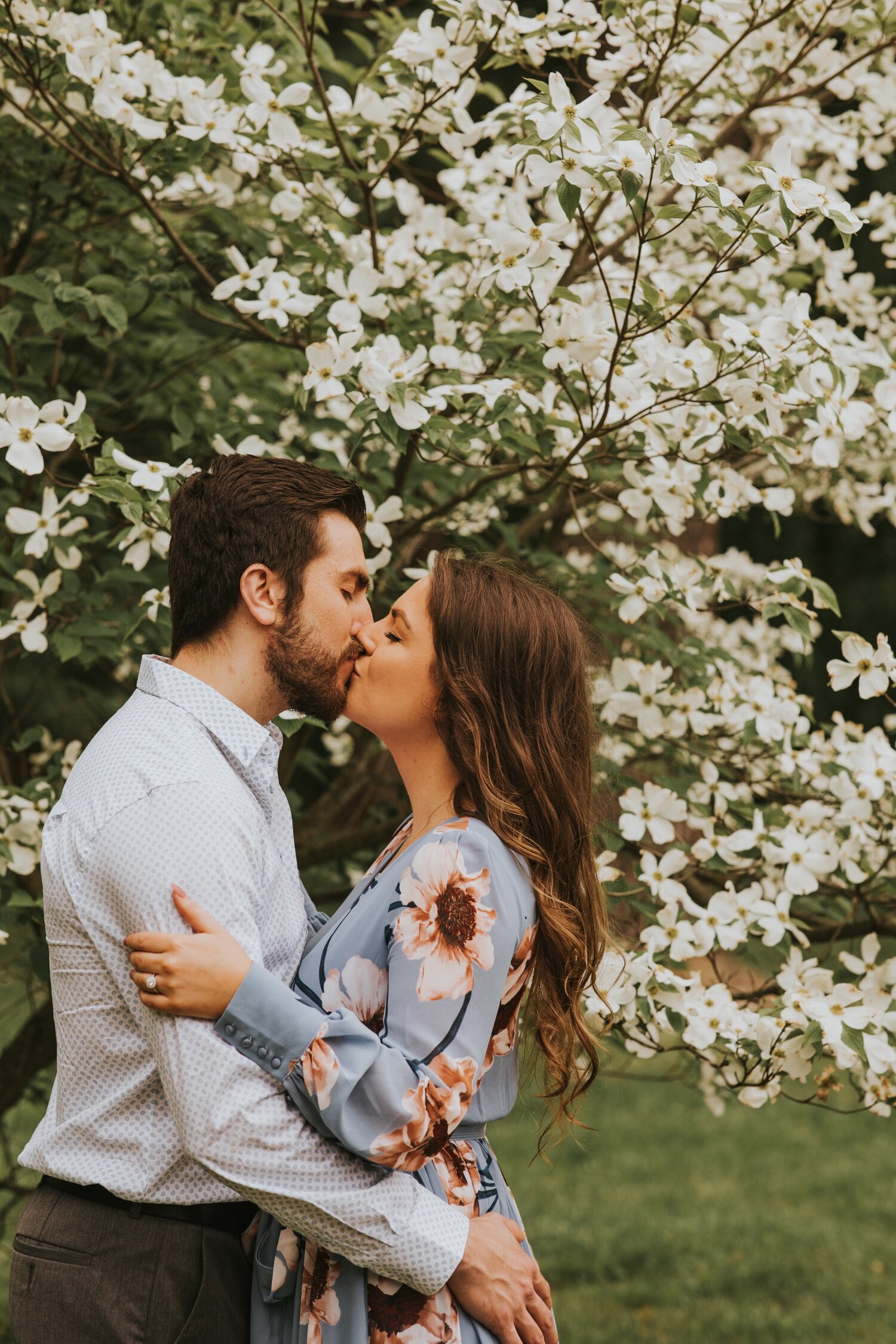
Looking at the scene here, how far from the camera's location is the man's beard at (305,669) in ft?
6.53

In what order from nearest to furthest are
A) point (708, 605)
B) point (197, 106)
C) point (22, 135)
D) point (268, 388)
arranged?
point (197, 106), point (22, 135), point (268, 388), point (708, 605)

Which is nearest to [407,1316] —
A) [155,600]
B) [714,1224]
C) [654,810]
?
[654,810]

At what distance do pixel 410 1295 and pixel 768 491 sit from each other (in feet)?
5.65

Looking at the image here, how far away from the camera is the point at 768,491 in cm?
272

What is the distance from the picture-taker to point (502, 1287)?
1.77 m

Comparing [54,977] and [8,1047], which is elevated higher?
[54,977]

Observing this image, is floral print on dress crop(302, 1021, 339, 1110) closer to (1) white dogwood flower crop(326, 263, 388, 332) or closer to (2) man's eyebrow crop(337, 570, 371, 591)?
(2) man's eyebrow crop(337, 570, 371, 591)

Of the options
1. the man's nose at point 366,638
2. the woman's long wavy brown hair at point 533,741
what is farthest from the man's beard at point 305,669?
the woman's long wavy brown hair at point 533,741

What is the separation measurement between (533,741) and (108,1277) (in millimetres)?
948

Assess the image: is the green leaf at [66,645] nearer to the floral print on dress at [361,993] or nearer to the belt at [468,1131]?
the floral print on dress at [361,993]

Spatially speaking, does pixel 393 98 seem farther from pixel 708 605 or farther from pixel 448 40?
pixel 708 605

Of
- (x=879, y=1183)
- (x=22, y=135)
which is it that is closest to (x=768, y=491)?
(x=22, y=135)

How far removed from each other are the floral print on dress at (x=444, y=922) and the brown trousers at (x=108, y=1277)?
48 cm

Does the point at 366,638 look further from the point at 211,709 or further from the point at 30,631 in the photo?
the point at 30,631
